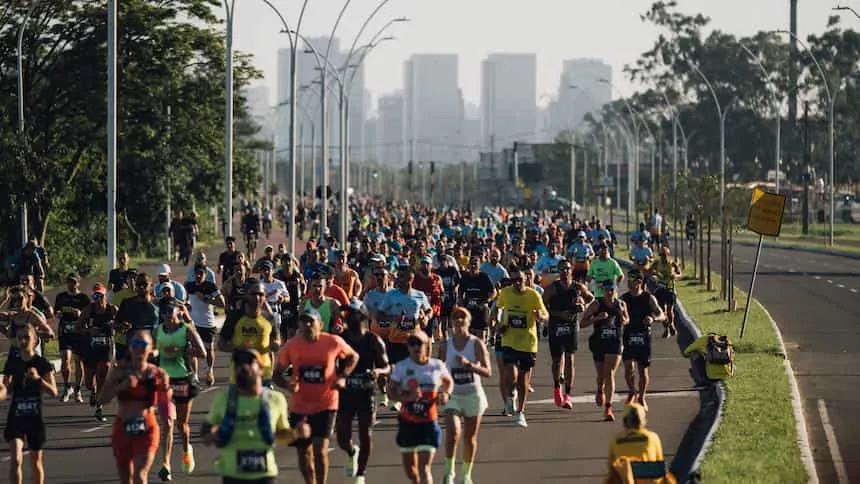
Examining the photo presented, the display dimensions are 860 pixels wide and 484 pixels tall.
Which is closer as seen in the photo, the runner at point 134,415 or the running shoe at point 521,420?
the runner at point 134,415

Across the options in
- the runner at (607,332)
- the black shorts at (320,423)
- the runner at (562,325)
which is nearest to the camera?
the black shorts at (320,423)

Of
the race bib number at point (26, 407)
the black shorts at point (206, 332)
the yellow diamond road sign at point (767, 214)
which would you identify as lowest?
the black shorts at point (206, 332)

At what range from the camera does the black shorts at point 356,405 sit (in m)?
14.1

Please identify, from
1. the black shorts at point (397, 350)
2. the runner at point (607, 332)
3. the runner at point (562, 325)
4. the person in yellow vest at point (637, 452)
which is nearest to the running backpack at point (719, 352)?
Answer: the runner at point (562, 325)

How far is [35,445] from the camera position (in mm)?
13492

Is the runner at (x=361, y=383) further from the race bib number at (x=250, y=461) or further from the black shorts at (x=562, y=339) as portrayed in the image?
the black shorts at (x=562, y=339)

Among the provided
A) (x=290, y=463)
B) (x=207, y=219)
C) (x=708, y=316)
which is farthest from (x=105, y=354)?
(x=207, y=219)

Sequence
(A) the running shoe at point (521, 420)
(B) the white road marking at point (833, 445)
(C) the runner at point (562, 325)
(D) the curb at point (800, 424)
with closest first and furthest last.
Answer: (D) the curb at point (800, 424)
(B) the white road marking at point (833, 445)
(A) the running shoe at point (521, 420)
(C) the runner at point (562, 325)

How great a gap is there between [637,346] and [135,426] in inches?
309

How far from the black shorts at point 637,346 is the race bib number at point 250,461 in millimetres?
9318

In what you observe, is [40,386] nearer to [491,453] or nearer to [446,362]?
[446,362]

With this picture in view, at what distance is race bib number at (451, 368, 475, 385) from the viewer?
14.3m

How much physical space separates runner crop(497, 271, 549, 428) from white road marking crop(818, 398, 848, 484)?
9.90 ft

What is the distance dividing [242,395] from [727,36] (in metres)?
123
